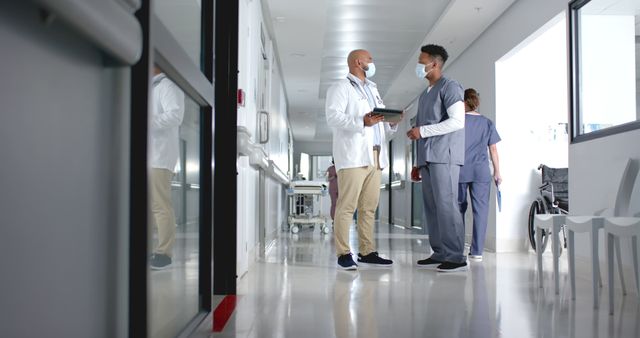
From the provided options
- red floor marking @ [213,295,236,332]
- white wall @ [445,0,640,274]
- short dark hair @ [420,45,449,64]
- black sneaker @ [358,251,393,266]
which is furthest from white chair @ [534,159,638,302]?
red floor marking @ [213,295,236,332]

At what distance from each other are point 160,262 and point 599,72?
395cm

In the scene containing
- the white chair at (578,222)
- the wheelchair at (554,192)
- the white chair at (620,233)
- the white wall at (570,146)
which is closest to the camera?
the white chair at (620,233)

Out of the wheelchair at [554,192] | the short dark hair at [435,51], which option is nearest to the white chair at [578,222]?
the short dark hair at [435,51]

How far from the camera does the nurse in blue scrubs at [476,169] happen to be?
17.6 ft

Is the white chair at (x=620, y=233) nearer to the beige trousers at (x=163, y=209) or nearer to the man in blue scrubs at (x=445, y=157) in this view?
the man in blue scrubs at (x=445, y=157)

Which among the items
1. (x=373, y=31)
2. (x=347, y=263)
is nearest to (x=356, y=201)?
(x=347, y=263)

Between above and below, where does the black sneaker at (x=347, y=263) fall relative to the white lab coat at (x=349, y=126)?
below

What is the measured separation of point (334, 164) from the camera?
4.83 m

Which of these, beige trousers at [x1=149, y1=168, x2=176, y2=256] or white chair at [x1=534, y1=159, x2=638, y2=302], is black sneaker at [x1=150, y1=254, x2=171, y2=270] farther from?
white chair at [x1=534, y1=159, x2=638, y2=302]

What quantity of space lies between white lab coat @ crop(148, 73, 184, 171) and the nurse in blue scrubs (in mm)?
3661

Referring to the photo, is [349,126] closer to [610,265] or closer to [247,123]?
[247,123]

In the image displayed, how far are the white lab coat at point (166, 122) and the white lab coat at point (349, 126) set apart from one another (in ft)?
7.58

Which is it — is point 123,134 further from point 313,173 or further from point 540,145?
point 313,173

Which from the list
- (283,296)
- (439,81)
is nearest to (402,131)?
(439,81)
